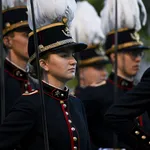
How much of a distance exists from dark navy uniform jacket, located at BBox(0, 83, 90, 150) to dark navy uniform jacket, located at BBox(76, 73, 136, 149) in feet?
5.81

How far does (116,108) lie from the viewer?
5027mm

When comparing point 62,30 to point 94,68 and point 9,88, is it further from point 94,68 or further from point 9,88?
point 94,68

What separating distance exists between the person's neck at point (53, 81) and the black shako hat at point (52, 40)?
0.15 meters

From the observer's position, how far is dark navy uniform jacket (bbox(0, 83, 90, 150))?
190 inches

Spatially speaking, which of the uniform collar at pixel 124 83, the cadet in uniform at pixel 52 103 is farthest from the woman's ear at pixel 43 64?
the uniform collar at pixel 124 83

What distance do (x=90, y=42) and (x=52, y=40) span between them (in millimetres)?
3606

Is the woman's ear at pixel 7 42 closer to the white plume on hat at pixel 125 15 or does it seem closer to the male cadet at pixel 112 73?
the male cadet at pixel 112 73

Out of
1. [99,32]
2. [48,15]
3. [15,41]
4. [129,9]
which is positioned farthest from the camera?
[99,32]

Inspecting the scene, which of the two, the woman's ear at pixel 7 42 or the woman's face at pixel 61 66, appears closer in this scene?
the woman's face at pixel 61 66

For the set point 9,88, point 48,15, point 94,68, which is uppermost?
point 48,15

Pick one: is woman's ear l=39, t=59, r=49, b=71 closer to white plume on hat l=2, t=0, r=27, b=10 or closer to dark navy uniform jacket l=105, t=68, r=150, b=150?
dark navy uniform jacket l=105, t=68, r=150, b=150

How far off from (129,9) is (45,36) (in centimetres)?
241

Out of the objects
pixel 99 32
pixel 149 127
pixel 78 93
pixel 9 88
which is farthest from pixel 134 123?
pixel 99 32

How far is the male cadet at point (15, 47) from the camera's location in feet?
21.2
